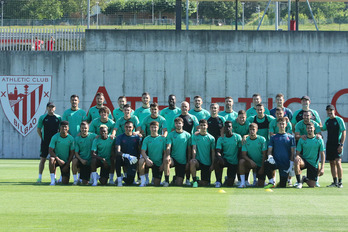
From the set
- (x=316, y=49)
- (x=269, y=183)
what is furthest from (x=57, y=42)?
(x=269, y=183)

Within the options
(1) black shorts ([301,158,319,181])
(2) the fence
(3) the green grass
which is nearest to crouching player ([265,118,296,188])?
(1) black shorts ([301,158,319,181])

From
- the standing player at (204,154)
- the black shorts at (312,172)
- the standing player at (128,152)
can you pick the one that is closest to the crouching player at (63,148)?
the standing player at (128,152)

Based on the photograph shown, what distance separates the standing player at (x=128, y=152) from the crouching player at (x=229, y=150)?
184 centimetres

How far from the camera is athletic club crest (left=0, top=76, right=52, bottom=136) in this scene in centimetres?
2772

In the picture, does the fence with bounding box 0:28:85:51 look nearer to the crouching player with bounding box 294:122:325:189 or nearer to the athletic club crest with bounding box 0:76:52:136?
the athletic club crest with bounding box 0:76:52:136

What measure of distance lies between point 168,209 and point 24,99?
677 inches

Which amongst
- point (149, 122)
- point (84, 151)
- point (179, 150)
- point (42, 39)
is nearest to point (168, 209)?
point (179, 150)

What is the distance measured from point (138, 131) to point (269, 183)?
318cm

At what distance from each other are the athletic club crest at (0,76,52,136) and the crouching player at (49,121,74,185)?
11.1 m

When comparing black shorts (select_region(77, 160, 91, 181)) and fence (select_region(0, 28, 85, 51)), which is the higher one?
fence (select_region(0, 28, 85, 51))

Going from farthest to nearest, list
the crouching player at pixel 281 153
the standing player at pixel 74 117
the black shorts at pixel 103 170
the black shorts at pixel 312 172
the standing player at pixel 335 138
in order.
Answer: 1. the standing player at pixel 74 117
2. the standing player at pixel 335 138
3. the black shorts at pixel 103 170
4. the black shorts at pixel 312 172
5. the crouching player at pixel 281 153

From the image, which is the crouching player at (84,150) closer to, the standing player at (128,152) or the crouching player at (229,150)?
the standing player at (128,152)

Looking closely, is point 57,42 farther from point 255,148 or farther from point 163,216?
point 163,216

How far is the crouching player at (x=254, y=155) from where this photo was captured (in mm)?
16141
